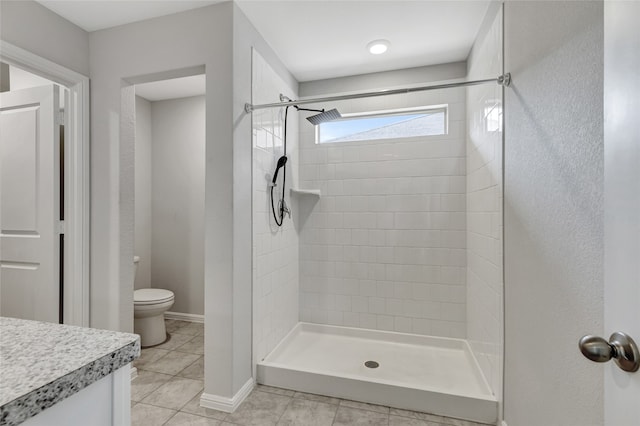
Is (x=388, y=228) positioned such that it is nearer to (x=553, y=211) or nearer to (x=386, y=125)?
(x=386, y=125)

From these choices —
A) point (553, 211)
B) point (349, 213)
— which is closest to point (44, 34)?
point (349, 213)

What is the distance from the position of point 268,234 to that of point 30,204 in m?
1.58

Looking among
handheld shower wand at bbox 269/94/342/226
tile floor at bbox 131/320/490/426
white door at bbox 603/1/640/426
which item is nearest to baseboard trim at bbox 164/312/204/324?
tile floor at bbox 131/320/490/426

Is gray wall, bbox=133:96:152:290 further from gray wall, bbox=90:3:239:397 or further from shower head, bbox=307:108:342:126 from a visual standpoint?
shower head, bbox=307:108:342:126

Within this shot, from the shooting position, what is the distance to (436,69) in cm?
257

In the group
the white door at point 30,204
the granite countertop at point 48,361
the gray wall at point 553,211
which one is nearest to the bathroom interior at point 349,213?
the gray wall at point 553,211

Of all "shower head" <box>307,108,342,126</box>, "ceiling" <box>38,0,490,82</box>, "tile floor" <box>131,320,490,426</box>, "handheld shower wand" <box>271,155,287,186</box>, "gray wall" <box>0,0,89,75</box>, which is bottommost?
"tile floor" <box>131,320,490,426</box>

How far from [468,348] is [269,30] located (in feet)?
9.20

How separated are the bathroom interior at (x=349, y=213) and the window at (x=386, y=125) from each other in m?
0.02

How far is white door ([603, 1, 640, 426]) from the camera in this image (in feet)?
1.68

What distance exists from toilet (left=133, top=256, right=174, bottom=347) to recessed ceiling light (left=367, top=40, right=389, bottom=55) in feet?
8.69

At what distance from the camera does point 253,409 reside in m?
1.79

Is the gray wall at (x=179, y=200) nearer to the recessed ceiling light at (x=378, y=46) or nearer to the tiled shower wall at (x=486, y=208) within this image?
the recessed ceiling light at (x=378, y=46)

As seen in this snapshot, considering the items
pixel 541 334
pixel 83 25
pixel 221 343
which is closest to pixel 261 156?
pixel 221 343
